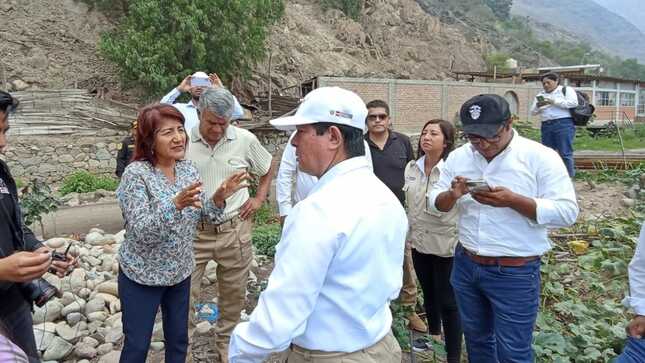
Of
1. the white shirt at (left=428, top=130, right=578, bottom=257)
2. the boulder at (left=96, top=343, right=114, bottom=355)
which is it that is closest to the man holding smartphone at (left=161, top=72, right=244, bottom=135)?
the boulder at (left=96, top=343, right=114, bottom=355)

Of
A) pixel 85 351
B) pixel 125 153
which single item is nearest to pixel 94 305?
pixel 85 351

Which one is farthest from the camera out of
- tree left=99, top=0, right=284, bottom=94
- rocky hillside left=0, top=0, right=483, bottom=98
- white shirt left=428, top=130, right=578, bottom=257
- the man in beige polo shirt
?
rocky hillside left=0, top=0, right=483, bottom=98

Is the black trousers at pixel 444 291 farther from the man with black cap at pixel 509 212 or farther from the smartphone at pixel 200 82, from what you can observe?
the smartphone at pixel 200 82

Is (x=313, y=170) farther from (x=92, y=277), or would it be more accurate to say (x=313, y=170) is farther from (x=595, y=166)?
(x=595, y=166)

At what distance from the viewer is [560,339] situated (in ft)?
10.9

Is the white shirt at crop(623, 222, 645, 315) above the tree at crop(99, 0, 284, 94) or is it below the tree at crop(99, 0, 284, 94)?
below

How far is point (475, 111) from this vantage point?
93.0 inches

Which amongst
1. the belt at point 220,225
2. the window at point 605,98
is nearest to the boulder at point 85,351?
the belt at point 220,225

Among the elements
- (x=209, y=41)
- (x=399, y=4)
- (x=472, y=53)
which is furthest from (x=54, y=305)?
(x=472, y=53)

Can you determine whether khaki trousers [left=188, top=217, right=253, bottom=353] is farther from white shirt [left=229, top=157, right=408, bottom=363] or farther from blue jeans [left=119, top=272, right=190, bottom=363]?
white shirt [left=229, top=157, right=408, bottom=363]

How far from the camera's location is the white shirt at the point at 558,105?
6328 mm

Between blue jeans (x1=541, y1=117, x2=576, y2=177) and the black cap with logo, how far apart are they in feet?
15.9

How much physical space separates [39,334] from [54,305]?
469mm

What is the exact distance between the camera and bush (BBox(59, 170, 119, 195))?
36.2 ft
